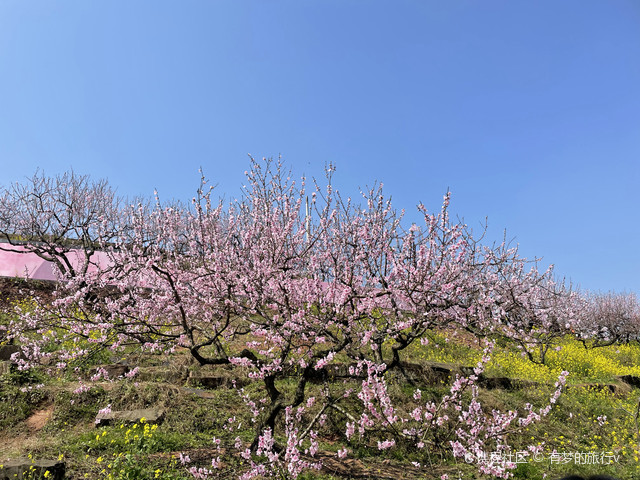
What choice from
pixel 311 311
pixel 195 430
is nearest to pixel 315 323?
pixel 311 311

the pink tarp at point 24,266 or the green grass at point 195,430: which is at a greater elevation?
the pink tarp at point 24,266

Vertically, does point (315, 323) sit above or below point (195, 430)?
above

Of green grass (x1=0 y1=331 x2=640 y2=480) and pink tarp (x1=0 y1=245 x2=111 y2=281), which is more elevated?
pink tarp (x1=0 y1=245 x2=111 y2=281)

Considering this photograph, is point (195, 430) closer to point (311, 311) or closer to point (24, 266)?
point (311, 311)

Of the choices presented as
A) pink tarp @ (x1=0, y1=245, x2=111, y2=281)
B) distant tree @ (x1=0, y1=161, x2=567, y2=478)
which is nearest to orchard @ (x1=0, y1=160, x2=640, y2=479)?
distant tree @ (x1=0, y1=161, x2=567, y2=478)

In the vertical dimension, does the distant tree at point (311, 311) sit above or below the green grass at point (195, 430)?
above

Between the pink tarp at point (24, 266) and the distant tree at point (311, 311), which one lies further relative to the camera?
the pink tarp at point (24, 266)

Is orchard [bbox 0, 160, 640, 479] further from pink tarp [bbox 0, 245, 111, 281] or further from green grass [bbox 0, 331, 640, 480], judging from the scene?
pink tarp [bbox 0, 245, 111, 281]

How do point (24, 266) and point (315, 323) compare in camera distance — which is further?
point (24, 266)

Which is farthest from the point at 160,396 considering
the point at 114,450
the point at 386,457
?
the point at 386,457

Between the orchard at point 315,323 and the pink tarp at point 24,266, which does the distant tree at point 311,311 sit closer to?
the orchard at point 315,323

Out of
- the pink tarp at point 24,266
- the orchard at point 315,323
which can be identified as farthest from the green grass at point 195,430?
the pink tarp at point 24,266

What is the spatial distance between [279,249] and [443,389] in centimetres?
635

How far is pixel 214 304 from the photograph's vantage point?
8.23 metres
